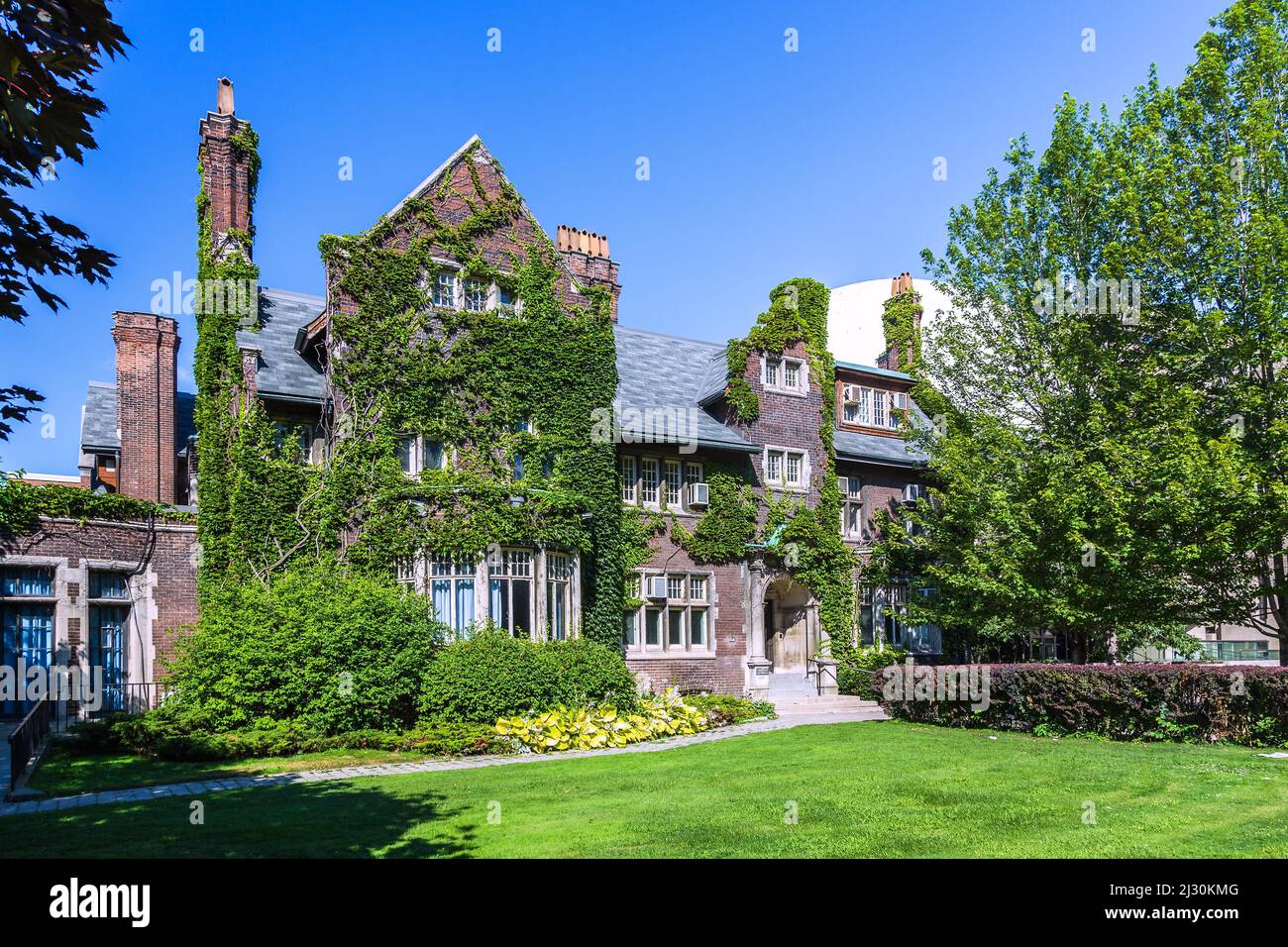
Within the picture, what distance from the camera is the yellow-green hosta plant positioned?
56.2ft

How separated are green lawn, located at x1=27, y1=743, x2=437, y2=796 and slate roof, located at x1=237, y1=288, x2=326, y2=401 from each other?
8.32 m

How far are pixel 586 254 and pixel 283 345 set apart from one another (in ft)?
25.5

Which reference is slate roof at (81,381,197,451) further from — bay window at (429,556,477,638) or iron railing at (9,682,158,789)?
bay window at (429,556,477,638)

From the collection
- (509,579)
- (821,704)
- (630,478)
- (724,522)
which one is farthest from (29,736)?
(821,704)

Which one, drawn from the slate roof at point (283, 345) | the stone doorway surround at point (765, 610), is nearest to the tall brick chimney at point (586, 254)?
the slate roof at point (283, 345)

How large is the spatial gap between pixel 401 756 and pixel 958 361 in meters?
18.2

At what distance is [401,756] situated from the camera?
15.9 metres

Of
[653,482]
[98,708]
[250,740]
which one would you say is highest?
[653,482]

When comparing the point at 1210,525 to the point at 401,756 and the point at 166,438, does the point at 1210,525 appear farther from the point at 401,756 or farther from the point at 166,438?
the point at 166,438

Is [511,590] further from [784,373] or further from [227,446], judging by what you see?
[784,373]

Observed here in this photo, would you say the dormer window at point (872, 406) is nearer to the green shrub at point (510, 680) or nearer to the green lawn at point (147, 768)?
the green shrub at point (510, 680)

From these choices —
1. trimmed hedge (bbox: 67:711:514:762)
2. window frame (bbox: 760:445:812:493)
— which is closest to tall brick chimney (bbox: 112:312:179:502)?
trimmed hedge (bbox: 67:711:514:762)

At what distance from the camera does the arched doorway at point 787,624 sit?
94.8ft

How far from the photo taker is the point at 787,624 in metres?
29.5
